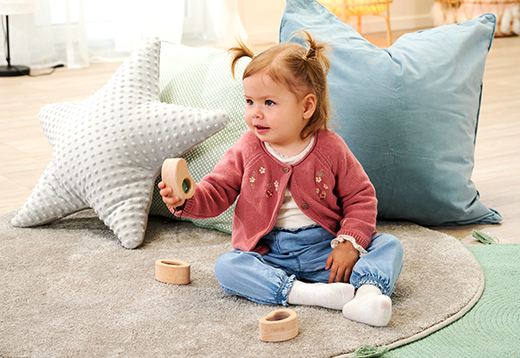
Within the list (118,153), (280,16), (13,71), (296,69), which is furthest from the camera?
(280,16)

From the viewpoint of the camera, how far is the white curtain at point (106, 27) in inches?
118

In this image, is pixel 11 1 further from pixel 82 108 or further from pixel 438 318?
pixel 438 318

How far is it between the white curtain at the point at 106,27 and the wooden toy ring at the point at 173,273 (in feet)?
7.47

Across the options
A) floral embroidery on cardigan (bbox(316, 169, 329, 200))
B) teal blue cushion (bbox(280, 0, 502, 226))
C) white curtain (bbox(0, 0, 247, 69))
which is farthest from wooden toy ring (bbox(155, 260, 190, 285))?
white curtain (bbox(0, 0, 247, 69))

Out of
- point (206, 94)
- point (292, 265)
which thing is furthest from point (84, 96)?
point (292, 265)

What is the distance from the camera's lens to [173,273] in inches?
41.3

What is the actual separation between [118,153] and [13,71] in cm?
191

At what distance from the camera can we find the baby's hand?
0.89m

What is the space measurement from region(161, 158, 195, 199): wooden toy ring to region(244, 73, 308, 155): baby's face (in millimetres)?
158

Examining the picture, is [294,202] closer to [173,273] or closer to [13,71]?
[173,273]

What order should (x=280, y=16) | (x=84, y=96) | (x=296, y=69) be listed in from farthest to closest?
(x=280, y=16) → (x=84, y=96) → (x=296, y=69)

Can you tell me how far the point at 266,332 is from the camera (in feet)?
2.81

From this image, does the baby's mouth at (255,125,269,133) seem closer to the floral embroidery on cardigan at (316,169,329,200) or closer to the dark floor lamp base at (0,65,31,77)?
the floral embroidery on cardigan at (316,169,329,200)

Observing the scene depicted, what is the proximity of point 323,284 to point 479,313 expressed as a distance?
0.81 feet
